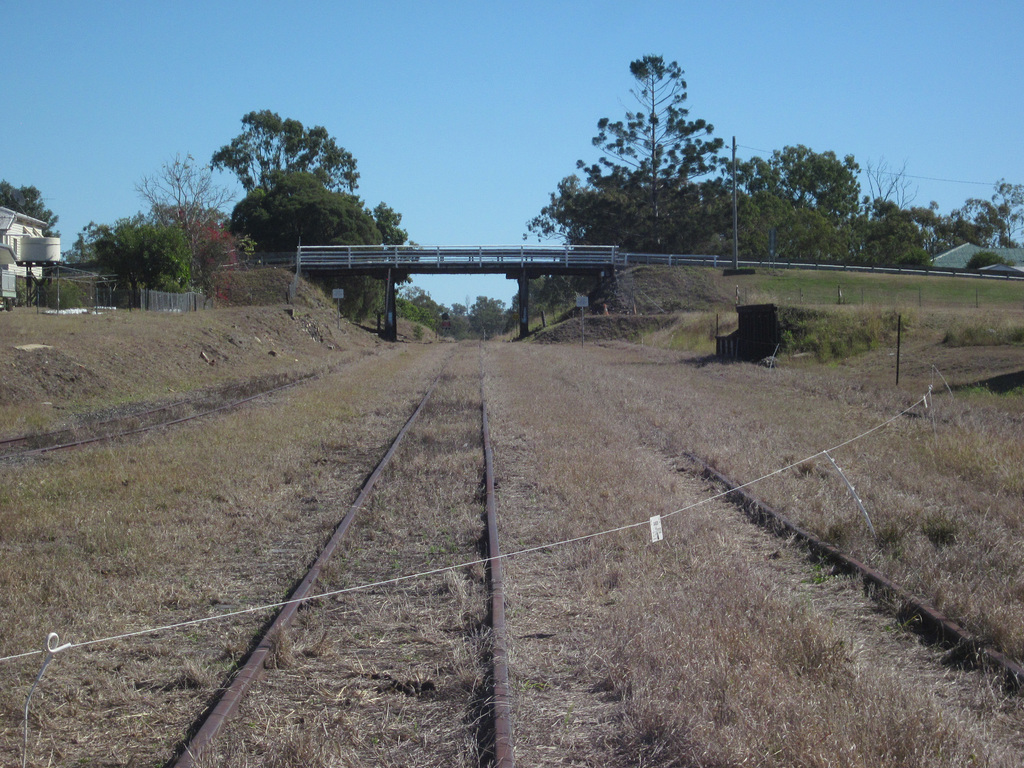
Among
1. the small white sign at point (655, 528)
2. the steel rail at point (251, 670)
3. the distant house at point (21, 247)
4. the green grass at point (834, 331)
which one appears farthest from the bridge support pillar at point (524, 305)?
the small white sign at point (655, 528)

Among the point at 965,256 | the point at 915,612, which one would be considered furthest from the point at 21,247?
the point at 965,256

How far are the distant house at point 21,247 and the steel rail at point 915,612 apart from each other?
36.6 meters

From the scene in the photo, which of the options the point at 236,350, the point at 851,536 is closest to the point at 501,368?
the point at 236,350

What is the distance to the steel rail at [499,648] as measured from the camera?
395 centimetres

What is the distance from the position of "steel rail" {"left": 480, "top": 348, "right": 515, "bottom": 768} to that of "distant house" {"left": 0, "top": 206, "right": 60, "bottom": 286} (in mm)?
35149

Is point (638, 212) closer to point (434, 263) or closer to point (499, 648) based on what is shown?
point (434, 263)

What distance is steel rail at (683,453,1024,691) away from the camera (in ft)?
16.1

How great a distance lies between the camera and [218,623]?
5832mm

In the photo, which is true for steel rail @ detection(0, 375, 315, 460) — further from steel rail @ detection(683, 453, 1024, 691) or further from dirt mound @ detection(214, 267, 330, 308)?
dirt mound @ detection(214, 267, 330, 308)

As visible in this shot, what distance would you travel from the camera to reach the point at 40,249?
4422 cm

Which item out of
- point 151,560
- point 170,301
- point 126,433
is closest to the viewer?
point 151,560

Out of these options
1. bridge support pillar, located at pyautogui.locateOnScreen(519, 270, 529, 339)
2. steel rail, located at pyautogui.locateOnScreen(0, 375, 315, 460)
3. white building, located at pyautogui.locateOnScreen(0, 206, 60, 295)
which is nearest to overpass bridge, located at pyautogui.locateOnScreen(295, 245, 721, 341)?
bridge support pillar, located at pyautogui.locateOnScreen(519, 270, 529, 339)

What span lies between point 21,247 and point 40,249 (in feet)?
6.50

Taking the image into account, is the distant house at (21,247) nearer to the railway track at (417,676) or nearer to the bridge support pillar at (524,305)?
the bridge support pillar at (524,305)
